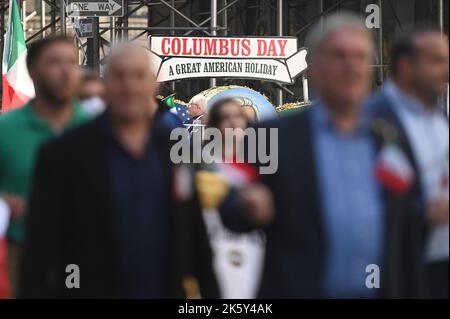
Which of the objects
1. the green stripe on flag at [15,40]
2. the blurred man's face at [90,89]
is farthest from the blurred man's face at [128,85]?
the green stripe on flag at [15,40]

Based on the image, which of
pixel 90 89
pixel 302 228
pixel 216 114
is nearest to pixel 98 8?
pixel 90 89

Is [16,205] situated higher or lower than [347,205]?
higher

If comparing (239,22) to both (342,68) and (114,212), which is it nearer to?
(342,68)

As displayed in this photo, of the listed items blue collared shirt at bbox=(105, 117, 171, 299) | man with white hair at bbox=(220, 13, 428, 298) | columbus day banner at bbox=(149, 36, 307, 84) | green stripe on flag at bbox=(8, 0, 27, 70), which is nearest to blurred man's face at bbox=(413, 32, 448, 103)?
man with white hair at bbox=(220, 13, 428, 298)

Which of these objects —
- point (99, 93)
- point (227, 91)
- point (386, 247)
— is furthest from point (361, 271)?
point (227, 91)

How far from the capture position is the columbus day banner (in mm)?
17812

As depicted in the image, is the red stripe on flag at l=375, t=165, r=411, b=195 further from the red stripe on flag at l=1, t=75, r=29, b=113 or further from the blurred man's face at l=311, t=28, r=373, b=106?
the red stripe on flag at l=1, t=75, r=29, b=113

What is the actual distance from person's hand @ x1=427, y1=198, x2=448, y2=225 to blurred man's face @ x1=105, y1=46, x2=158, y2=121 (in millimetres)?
1058

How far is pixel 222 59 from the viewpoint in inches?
710

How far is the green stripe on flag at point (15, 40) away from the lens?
52.1 feet

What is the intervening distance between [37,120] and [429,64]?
1.70m

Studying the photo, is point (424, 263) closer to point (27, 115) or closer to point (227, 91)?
point (27, 115)

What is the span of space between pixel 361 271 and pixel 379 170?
349mm

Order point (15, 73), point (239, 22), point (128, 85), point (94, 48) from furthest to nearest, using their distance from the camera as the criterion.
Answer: point (239, 22), point (94, 48), point (15, 73), point (128, 85)
